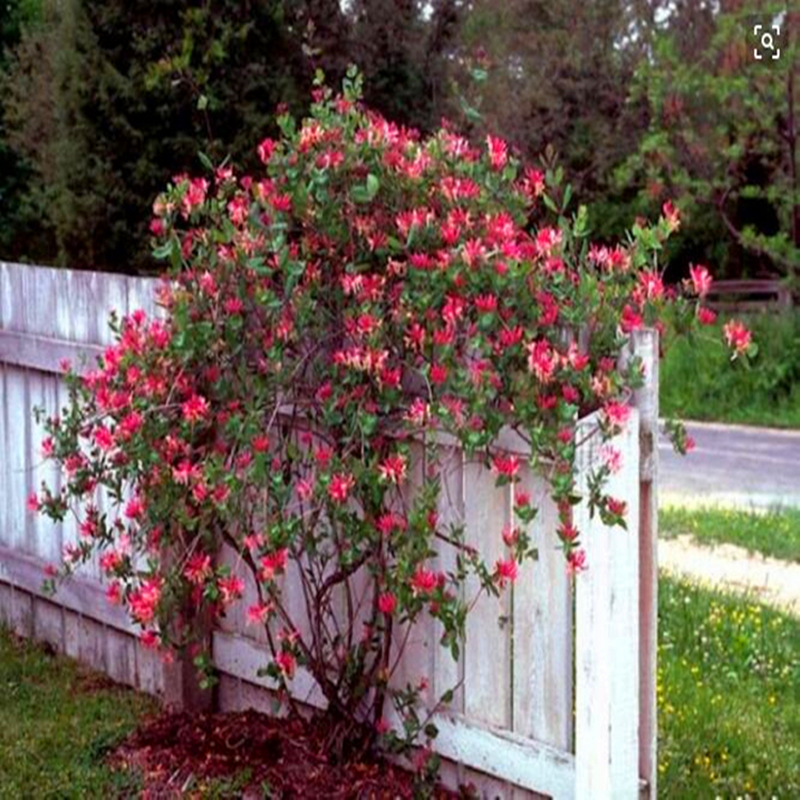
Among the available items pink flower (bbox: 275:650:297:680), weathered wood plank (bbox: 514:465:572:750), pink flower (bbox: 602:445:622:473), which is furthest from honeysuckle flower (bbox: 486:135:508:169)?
pink flower (bbox: 275:650:297:680)

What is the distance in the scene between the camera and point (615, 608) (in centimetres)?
368

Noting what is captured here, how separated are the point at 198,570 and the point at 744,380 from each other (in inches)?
580

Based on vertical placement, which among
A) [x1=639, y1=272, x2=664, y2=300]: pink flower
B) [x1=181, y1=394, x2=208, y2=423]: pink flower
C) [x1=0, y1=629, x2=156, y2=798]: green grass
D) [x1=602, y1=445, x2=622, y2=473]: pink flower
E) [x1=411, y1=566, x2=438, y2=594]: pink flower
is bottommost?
[x1=0, y1=629, x2=156, y2=798]: green grass

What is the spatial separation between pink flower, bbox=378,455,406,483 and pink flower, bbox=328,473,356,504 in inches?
3.5

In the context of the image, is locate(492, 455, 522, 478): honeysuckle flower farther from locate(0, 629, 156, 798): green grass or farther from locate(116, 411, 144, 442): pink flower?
locate(0, 629, 156, 798): green grass

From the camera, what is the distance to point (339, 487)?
375 cm

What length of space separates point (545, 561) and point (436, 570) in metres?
0.44

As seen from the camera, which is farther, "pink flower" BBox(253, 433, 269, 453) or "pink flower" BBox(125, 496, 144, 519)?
"pink flower" BBox(125, 496, 144, 519)

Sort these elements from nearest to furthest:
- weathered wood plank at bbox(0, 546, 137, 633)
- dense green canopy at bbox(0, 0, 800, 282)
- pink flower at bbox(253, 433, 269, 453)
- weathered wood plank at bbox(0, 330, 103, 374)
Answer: pink flower at bbox(253, 433, 269, 453) → weathered wood plank at bbox(0, 330, 103, 374) → weathered wood plank at bbox(0, 546, 137, 633) → dense green canopy at bbox(0, 0, 800, 282)

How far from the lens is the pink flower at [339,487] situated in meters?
3.75

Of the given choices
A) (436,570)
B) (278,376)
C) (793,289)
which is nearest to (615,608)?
(436,570)

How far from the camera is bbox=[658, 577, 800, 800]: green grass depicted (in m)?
4.77

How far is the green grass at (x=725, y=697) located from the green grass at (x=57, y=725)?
1817 millimetres

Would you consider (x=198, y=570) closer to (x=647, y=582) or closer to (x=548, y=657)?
(x=548, y=657)
